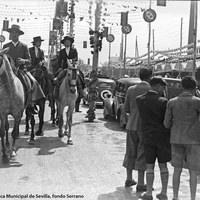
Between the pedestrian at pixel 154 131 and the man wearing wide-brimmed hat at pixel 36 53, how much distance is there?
6730mm

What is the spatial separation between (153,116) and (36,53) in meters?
7.13

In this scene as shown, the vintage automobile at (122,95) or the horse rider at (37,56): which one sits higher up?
the horse rider at (37,56)

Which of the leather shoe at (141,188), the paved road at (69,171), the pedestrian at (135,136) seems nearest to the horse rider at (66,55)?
the paved road at (69,171)

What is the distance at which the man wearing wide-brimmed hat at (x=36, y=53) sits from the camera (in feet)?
39.6

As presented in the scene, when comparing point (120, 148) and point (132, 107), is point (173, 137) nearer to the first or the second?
point (132, 107)

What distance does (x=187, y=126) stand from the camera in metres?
5.59

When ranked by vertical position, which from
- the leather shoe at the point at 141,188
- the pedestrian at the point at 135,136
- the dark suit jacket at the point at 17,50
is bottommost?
the leather shoe at the point at 141,188

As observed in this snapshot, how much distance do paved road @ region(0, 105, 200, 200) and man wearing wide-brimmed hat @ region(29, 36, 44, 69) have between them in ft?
7.57

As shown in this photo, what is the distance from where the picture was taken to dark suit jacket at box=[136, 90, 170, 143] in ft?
19.1

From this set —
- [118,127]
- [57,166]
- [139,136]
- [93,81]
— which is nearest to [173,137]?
[139,136]

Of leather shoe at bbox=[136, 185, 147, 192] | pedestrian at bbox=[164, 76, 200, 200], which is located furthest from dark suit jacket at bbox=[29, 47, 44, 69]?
pedestrian at bbox=[164, 76, 200, 200]

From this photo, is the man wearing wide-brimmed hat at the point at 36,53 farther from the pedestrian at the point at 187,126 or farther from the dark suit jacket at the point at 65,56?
the pedestrian at the point at 187,126

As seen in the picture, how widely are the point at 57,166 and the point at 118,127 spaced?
6.82 m

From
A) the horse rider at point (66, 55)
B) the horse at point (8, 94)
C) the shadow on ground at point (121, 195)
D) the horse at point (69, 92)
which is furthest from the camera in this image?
the horse rider at point (66, 55)
